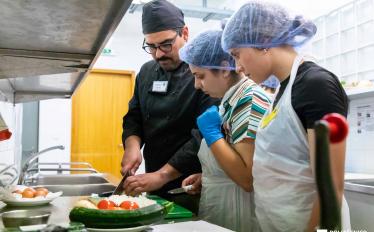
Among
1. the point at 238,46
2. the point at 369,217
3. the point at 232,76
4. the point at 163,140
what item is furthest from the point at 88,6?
the point at 369,217

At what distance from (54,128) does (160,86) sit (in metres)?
3.40

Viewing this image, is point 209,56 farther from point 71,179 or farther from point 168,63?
point 71,179

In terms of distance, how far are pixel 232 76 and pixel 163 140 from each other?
0.48m

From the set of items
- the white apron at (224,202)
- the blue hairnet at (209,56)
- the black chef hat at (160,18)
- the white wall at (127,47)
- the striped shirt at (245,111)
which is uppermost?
the white wall at (127,47)

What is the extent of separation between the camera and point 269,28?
3.70ft

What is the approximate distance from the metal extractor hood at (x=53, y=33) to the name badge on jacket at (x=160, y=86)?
429 millimetres

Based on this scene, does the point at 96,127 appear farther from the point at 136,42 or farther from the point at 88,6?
the point at 88,6

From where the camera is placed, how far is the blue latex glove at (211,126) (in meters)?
1.28

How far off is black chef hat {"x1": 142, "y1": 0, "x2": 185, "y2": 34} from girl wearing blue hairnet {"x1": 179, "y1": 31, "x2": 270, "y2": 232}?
0.84ft

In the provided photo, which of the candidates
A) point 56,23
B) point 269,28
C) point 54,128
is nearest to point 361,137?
point 269,28

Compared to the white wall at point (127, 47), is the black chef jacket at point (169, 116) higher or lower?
lower

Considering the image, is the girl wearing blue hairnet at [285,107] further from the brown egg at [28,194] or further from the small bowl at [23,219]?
the brown egg at [28,194]

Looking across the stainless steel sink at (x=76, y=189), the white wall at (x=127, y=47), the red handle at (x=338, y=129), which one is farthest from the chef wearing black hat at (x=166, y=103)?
the white wall at (x=127, y=47)

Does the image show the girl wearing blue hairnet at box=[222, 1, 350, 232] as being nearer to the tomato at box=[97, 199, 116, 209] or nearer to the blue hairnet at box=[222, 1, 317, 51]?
the blue hairnet at box=[222, 1, 317, 51]
